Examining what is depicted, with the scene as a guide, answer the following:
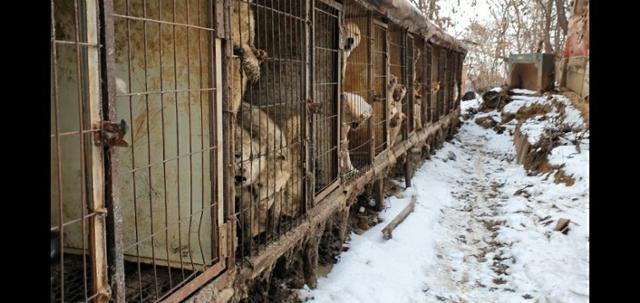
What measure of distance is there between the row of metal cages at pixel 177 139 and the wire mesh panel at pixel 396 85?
2426mm

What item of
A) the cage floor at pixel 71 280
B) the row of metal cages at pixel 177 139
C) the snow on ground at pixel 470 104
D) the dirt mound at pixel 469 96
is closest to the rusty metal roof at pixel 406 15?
the row of metal cages at pixel 177 139

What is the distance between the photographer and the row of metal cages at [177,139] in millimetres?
2119

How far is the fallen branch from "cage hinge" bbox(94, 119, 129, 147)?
4681 mm

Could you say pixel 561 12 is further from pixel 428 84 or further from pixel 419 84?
pixel 419 84

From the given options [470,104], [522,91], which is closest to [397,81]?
[522,91]

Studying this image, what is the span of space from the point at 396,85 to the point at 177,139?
5770 mm

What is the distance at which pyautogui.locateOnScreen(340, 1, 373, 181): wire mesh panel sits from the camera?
588 centimetres

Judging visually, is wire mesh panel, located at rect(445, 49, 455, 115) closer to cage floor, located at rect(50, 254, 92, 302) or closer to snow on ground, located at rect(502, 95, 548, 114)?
snow on ground, located at rect(502, 95, 548, 114)

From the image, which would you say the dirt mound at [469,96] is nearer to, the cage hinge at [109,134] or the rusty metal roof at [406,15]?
the rusty metal roof at [406,15]

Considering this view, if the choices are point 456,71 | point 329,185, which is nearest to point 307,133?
point 329,185

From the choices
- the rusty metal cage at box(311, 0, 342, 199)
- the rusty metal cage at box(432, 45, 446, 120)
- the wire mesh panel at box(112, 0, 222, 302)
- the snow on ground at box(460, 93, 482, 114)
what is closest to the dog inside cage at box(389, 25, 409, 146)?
the rusty metal cage at box(311, 0, 342, 199)

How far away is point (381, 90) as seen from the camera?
24.8 feet

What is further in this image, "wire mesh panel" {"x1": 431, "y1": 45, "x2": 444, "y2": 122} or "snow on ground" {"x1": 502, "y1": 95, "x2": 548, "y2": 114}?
"snow on ground" {"x1": 502, "y1": 95, "x2": 548, "y2": 114}
